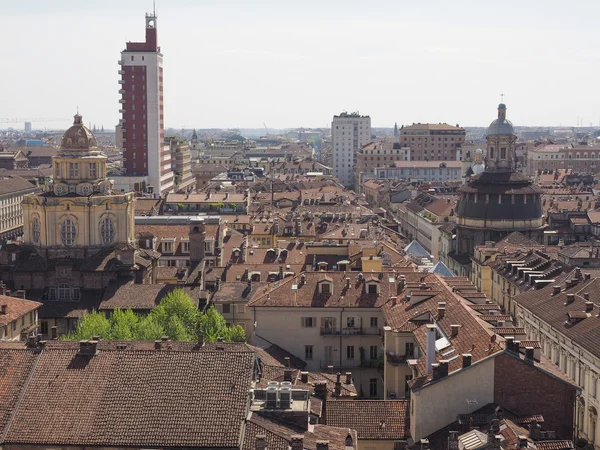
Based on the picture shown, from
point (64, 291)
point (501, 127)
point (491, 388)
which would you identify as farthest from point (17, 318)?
point (501, 127)

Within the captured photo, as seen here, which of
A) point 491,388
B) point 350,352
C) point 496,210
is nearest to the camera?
point 491,388

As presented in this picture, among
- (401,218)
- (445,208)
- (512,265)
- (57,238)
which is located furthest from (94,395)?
(401,218)

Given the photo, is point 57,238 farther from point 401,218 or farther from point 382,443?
point 401,218

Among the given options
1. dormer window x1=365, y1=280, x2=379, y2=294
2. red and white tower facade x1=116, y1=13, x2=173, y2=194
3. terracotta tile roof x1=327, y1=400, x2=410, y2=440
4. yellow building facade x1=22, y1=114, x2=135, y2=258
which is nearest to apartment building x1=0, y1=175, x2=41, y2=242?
red and white tower facade x1=116, y1=13, x2=173, y2=194

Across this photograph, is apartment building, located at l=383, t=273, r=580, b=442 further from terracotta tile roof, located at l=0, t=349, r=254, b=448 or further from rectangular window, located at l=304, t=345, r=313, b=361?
rectangular window, located at l=304, t=345, r=313, b=361

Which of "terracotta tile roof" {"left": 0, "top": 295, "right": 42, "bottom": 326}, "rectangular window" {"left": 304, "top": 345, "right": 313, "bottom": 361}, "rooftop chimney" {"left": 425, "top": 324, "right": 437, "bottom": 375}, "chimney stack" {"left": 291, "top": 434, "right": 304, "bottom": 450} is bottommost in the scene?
"rectangular window" {"left": 304, "top": 345, "right": 313, "bottom": 361}

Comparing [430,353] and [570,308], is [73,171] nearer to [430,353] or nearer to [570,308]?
[570,308]

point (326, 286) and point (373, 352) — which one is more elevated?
point (326, 286)
